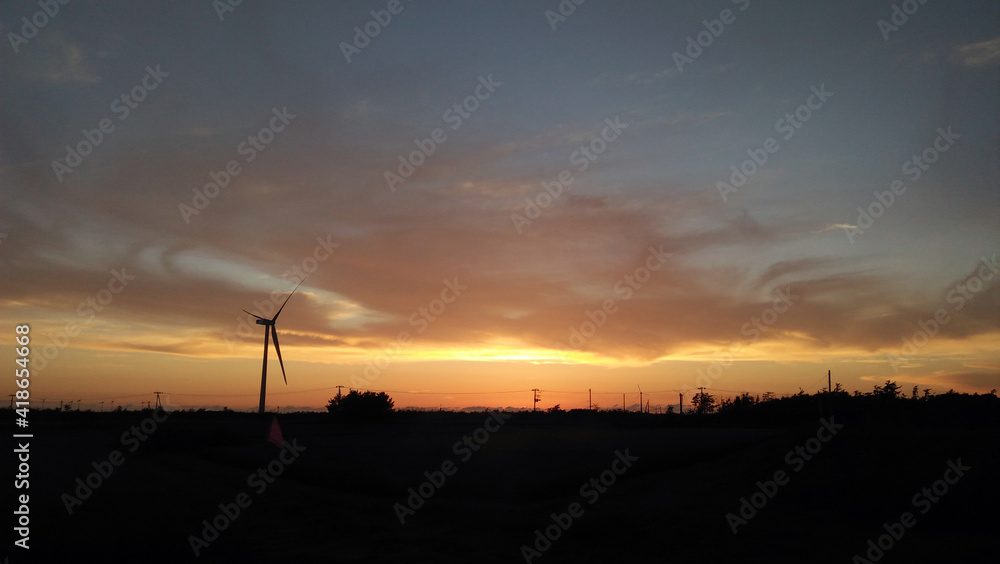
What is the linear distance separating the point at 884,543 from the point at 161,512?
24889 millimetres

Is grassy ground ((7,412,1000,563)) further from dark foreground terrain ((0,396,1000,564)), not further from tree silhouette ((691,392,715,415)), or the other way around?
tree silhouette ((691,392,715,415))

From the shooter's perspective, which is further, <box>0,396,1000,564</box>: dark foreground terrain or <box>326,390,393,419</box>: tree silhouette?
<box>326,390,393,419</box>: tree silhouette

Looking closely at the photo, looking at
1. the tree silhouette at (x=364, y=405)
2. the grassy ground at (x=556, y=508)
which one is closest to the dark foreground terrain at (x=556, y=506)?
the grassy ground at (x=556, y=508)

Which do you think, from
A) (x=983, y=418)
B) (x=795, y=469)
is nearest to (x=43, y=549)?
(x=795, y=469)

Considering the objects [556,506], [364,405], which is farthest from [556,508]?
[364,405]

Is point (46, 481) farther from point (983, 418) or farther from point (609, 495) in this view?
point (983, 418)

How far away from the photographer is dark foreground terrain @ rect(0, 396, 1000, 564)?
65.8 ft

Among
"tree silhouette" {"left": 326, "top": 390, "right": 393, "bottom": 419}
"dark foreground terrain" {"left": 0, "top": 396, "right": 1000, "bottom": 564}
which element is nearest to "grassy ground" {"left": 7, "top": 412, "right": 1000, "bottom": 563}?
"dark foreground terrain" {"left": 0, "top": 396, "right": 1000, "bottom": 564}

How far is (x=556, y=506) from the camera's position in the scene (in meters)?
29.1

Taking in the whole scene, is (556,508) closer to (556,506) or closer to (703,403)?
(556,506)

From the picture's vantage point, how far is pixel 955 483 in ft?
79.4

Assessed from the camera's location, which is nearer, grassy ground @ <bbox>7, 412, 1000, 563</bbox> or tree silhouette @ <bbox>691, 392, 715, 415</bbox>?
grassy ground @ <bbox>7, 412, 1000, 563</bbox>

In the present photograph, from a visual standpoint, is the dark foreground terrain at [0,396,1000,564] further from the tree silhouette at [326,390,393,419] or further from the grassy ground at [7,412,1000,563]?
the tree silhouette at [326,390,393,419]

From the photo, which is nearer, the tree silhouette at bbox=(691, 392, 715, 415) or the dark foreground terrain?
the dark foreground terrain
